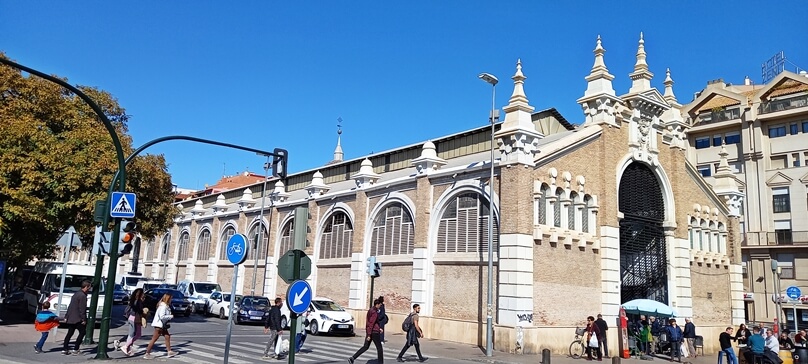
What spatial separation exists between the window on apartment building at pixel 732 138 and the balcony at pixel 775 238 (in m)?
7.50

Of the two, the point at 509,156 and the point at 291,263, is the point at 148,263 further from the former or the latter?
the point at 291,263

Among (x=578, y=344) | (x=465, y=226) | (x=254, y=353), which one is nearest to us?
(x=254, y=353)

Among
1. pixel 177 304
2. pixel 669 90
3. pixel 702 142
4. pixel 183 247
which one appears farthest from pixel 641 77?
pixel 183 247

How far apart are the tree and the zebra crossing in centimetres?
622

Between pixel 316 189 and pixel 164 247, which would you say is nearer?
pixel 316 189

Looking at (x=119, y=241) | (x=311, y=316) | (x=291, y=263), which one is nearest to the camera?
(x=291, y=263)

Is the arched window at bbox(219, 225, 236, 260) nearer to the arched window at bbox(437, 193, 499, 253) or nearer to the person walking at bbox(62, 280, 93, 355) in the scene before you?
the arched window at bbox(437, 193, 499, 253)

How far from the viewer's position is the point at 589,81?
83.9 ft

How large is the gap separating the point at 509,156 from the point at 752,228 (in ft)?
104

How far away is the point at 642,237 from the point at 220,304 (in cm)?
2037

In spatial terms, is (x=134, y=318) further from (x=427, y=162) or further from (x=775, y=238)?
(x=775, y=238)

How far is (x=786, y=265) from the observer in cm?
4250

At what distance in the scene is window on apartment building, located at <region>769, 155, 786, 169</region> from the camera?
45.0m

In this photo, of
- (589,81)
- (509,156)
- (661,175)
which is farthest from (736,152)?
(509,156)
